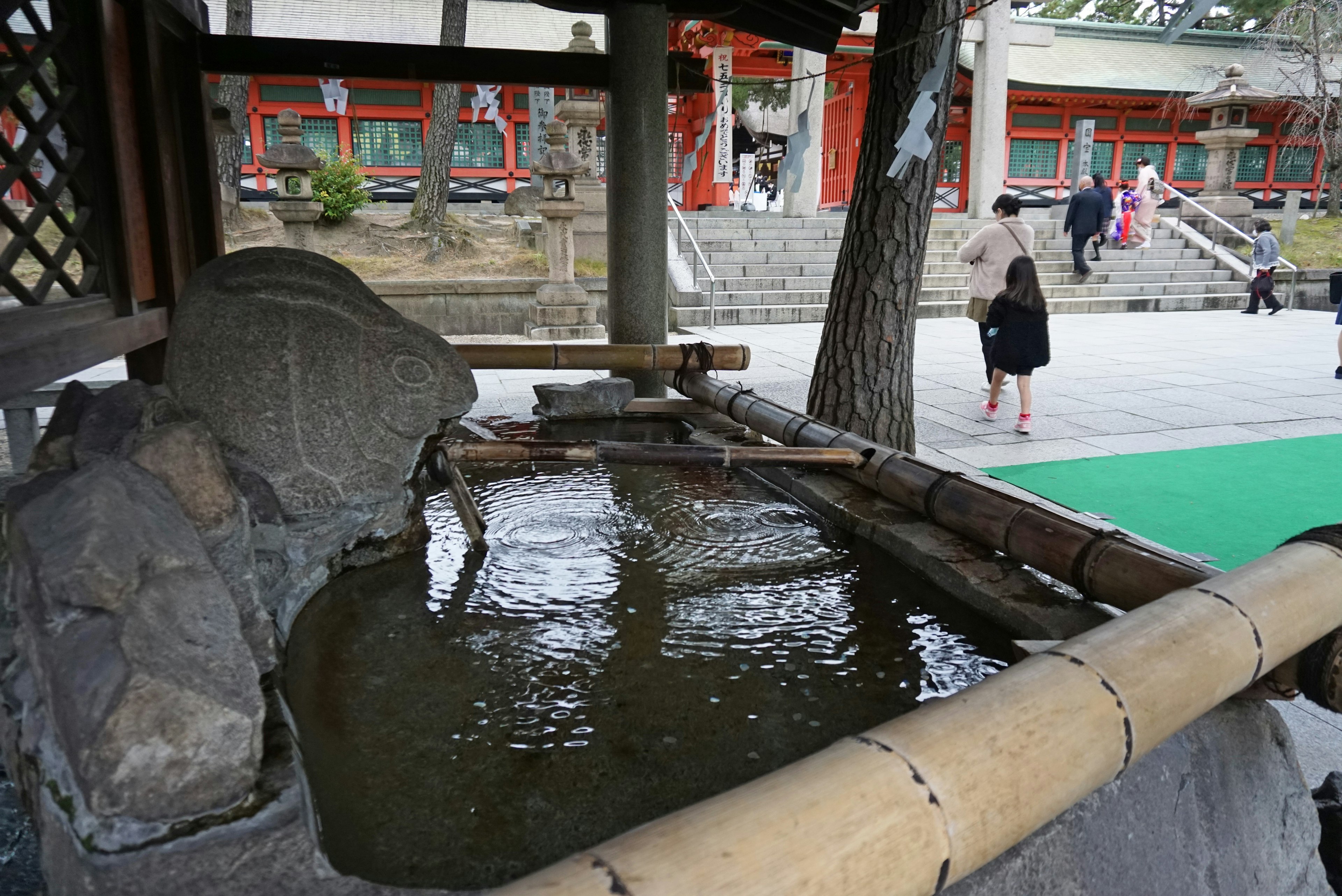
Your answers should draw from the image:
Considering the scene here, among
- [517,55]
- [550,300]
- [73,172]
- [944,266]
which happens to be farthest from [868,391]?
[944,266]

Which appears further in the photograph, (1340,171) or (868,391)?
(1340,171)

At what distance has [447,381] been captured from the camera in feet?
8.70

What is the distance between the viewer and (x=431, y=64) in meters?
5.70

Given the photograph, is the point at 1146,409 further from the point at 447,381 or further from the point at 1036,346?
the point at 447,381

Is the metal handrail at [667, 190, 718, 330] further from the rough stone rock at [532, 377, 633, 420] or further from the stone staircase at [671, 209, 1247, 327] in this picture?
the rough stone rock at [532, 377, 633, 420]

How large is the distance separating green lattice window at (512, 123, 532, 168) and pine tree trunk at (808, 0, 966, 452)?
1452 centimetres

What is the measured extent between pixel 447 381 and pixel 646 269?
11.1 ft

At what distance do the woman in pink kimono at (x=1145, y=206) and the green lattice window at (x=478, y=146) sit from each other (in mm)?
11975

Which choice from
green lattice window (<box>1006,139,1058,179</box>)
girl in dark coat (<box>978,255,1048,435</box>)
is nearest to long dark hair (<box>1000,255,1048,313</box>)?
A: girl in dark coat (<box>978,255,1048,435</box>)

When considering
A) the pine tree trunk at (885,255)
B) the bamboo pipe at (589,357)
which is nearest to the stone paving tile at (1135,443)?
the pine tree trunk at (885,255)

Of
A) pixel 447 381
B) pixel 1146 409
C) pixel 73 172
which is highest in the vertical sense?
pixel 73 172

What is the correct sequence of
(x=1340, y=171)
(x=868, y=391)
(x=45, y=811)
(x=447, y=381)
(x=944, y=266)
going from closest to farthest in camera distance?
(x=45, y=811) → (x=447, y=381) → (x=868, y=391) → (x=944, y=266) → (x=1340, y=171)

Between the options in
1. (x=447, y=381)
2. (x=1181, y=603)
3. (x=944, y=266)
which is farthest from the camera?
(x=944, y=266)

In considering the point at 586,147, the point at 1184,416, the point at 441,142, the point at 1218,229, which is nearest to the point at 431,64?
the point at 1184,416
